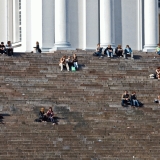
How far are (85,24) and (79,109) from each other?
15156 mm

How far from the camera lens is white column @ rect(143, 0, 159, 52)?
221 ft

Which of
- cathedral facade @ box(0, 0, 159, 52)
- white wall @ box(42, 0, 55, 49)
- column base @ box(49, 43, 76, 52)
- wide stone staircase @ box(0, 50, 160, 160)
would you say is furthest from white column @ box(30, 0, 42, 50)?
wide stone staircase @ box(0, 50, 160, 160)

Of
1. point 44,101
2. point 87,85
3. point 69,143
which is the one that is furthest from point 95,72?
point 69,143

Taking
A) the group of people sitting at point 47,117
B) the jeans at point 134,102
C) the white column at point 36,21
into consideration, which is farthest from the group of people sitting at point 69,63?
the white column at point 36,21

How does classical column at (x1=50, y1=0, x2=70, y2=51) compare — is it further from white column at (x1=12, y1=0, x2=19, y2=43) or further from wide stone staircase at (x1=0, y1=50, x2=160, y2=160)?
white column at (x1=12, y1=0, x2=19, y2=43)

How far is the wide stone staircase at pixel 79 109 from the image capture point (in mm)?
48719

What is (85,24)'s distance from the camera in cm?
6694

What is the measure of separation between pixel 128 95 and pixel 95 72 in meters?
4.55

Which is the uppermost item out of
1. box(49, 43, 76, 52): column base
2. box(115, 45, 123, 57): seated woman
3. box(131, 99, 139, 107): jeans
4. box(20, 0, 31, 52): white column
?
box(20, 0, 31, 52): white column

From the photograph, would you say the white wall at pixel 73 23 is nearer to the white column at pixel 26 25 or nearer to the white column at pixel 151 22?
the white column at pixel 26 25

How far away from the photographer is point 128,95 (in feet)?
179

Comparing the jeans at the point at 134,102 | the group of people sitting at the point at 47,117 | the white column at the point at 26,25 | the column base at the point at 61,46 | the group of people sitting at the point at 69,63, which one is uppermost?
the white column at the point at 26,25

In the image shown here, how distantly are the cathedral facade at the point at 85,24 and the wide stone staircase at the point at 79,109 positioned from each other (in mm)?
3888

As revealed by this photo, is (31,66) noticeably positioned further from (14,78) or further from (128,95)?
(128,95)
